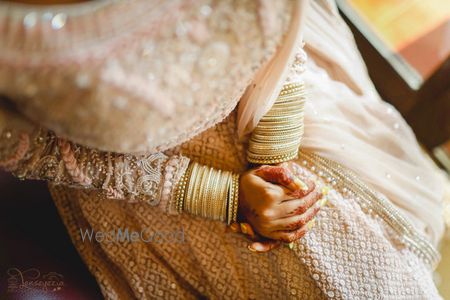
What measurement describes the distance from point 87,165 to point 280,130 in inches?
12.2

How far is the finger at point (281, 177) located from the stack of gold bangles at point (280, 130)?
2cm

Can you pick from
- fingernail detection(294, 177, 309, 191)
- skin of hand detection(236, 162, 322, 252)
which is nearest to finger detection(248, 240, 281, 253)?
skin of hand detection(236, 162, 322, 252)

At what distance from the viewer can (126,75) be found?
0.41m

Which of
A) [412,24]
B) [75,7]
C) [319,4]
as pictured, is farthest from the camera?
[412,24]

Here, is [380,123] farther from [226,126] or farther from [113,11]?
[113,11]

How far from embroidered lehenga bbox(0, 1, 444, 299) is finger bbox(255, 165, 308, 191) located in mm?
67

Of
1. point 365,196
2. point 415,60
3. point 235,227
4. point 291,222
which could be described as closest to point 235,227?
point 235,227

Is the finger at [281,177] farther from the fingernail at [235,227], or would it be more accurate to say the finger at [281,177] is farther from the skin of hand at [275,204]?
the fingernail at [235,227]

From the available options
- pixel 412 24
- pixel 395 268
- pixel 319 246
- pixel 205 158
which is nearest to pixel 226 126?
pixel 205 158

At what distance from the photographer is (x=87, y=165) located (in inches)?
23.3

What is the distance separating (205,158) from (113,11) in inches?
13.5

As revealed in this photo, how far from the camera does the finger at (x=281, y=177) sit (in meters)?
0.65

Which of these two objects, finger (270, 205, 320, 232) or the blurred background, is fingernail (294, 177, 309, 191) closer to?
finger (270, 205, 320, 232)

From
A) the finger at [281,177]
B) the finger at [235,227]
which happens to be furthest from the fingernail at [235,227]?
the finger at [281,177]
